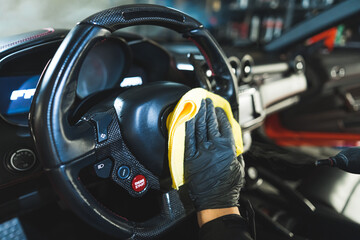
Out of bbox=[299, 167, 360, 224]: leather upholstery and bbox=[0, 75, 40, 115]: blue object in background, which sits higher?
bbox=[0, 75, 40, 115]: blue object in background

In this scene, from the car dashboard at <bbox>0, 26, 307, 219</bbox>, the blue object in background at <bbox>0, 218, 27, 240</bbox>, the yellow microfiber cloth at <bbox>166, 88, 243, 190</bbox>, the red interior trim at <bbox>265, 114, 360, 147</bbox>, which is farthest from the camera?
the red interior trim at <bbox>265, 114, 360, 147</bbox>

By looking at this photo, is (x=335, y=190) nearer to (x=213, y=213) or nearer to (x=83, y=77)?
(x=213, y=213)

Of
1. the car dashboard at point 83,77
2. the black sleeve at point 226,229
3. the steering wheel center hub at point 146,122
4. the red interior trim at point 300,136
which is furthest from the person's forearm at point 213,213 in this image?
the red interior trim at point 300,136

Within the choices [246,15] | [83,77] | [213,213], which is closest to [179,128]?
[213,213]

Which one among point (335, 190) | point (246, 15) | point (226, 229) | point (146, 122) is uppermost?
point (246, 15)

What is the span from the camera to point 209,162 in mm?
745

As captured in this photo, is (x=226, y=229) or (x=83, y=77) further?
(x=83, y=77)

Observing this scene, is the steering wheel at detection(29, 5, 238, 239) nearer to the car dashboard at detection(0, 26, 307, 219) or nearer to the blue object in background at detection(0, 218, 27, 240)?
the car dashboard at detection(0, 26, 307, 219)

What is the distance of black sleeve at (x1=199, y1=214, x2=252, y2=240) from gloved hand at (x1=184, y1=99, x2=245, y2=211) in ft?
0.12

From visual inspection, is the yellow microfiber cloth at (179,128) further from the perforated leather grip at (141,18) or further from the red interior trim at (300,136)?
the red interior trim at (300,136)

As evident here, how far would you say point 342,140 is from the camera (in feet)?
7.70

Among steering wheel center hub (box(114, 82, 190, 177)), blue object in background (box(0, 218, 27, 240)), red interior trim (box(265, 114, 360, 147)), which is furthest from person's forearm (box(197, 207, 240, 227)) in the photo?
red interior trim (box(265, 114, 360, 147))

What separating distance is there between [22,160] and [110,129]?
0.34 meters

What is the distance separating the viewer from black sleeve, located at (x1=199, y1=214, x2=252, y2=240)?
2.37 ft
